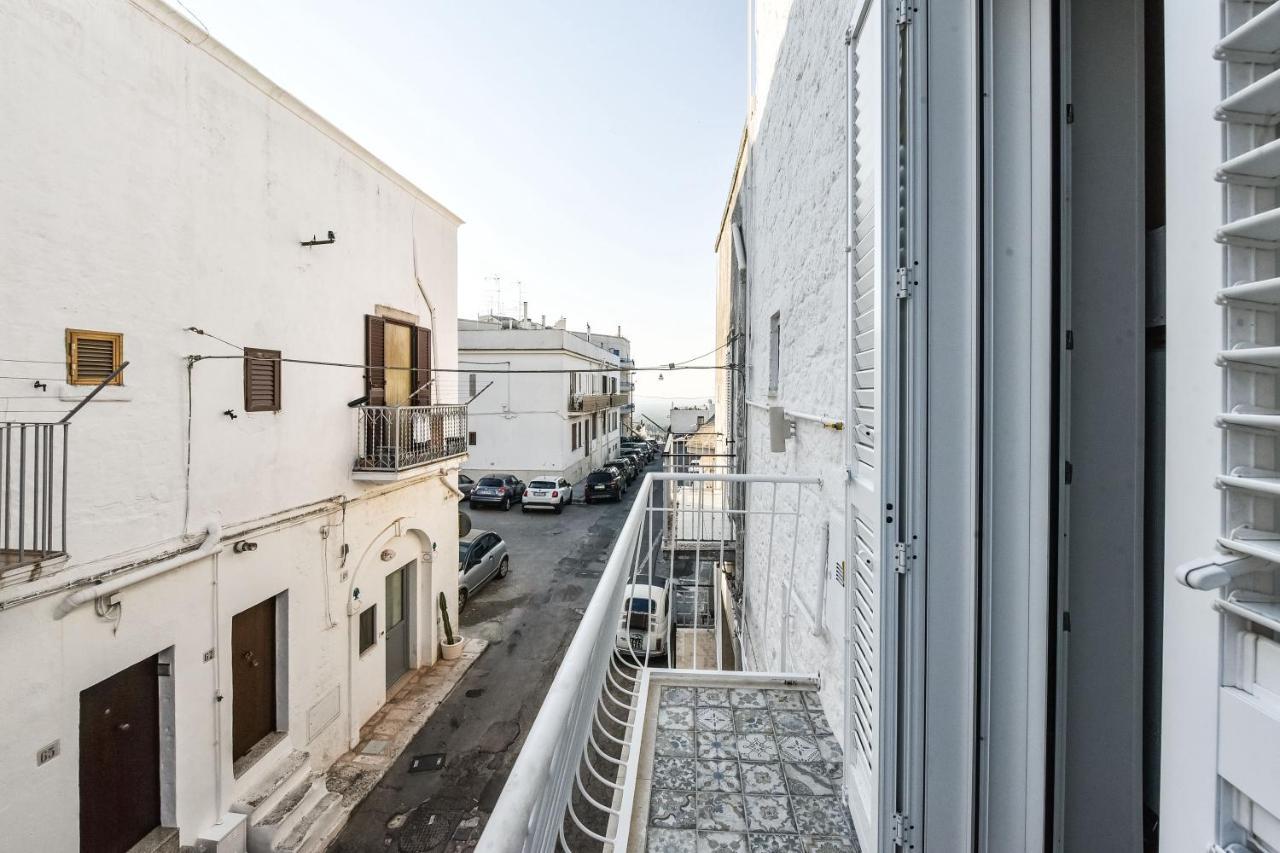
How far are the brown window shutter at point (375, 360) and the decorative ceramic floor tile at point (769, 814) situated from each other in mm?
6835

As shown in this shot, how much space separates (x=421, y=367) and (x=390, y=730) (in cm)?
496

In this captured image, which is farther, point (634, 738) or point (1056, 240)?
point (634, 738)

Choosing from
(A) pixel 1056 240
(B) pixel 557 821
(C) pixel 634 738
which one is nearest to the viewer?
(B) pixel 557 821

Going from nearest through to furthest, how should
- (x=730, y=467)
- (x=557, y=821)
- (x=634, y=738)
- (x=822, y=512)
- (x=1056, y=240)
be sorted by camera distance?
(x=557, y=821) → (x=1056, y=240) → (x=634, y=738) → (x=822, y=512) → (x=730, y=467)

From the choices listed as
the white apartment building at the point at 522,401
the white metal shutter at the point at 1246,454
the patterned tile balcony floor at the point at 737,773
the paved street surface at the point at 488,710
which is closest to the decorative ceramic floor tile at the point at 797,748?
the patterned tile balcony floor at the point at 737,773

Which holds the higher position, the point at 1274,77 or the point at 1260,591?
the point at 1274,77

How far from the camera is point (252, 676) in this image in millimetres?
5914

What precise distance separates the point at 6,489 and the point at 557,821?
4.54 m

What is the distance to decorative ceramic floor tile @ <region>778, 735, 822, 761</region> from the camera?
8.14 ft

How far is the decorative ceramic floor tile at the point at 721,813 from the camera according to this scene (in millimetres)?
2080

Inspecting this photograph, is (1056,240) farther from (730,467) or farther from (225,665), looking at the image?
(730,467)

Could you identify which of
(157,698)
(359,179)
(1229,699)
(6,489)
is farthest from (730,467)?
(1229,699)

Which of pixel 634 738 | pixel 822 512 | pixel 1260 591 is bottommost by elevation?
pixel 634 738

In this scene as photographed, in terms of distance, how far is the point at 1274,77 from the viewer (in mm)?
668
